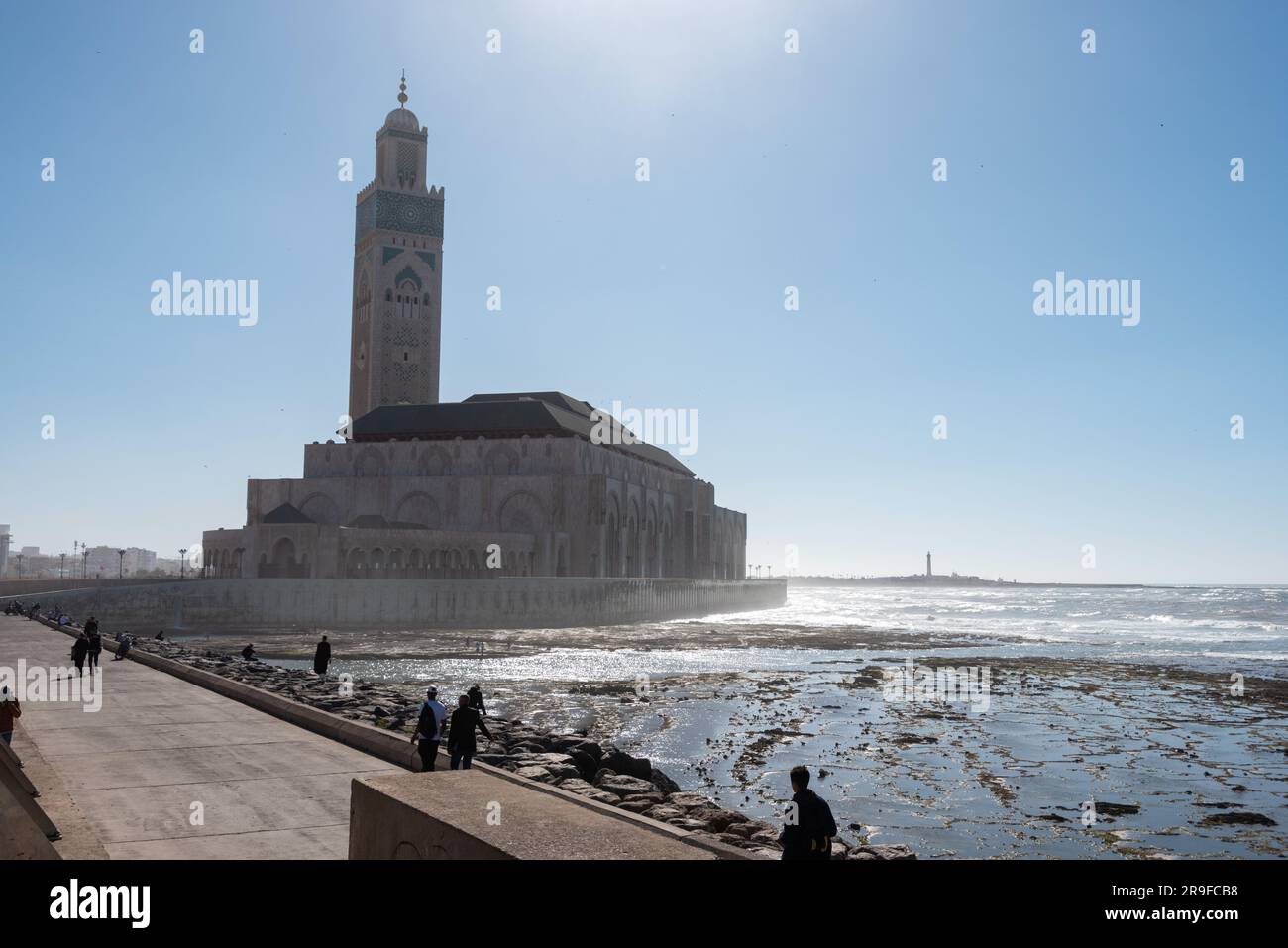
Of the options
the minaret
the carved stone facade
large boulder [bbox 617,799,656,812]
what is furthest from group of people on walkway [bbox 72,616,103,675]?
the minaret

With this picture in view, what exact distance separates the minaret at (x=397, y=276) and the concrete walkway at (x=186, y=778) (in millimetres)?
72689

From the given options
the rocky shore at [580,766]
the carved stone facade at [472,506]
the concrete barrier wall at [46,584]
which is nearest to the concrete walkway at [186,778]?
the rocky shore at [580,766]

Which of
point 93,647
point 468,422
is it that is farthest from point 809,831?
point 468,422

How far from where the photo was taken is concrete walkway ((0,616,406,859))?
9.78 metres

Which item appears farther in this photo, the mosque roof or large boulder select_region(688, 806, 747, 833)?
the mosque roof

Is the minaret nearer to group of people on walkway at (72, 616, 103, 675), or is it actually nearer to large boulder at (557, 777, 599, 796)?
group of people on walkway at (72, 616, 103, 675)

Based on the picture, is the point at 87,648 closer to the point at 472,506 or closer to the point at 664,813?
the point at 664,813

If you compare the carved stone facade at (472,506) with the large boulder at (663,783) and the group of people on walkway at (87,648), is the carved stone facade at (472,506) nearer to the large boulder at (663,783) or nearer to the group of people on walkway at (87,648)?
the group of people on walkway at (87,648)

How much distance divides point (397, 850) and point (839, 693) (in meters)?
28.3

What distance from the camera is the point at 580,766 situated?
53.8 ft

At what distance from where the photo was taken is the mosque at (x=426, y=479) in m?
64.6

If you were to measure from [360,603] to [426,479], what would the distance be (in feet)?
82.1

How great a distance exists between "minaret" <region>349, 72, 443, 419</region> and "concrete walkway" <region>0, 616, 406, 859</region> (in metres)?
72.7
